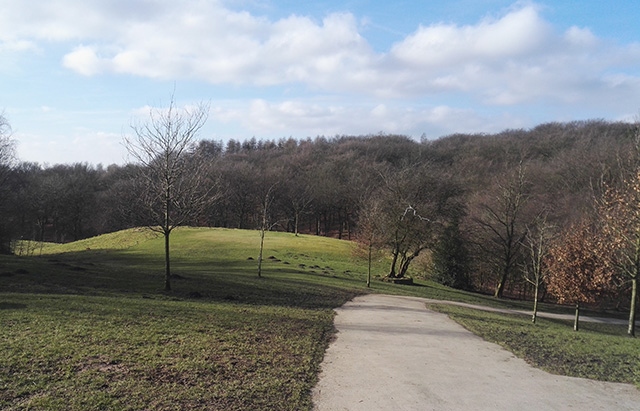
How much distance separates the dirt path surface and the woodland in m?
10.2

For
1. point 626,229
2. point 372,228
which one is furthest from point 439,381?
point 372,228

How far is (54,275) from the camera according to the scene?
18.5 meters

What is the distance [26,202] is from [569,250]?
66.9 m

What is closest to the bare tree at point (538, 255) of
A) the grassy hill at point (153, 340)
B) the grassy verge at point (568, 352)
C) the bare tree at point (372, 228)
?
the grassy verge at point (568, 352)

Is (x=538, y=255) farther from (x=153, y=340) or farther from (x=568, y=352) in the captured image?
(x=153, y=340)

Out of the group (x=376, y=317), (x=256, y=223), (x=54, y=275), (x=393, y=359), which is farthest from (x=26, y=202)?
(x=393, y=359)

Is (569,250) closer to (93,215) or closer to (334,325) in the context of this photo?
(334,325)

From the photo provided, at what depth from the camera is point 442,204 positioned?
131ft

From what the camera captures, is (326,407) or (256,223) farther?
(256,223)

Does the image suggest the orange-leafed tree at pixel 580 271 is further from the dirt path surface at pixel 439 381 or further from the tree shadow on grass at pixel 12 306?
the tree shadow on grass at pixel 12 306

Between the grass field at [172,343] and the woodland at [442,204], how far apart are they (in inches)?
184

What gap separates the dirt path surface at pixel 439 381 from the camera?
734 centimetres

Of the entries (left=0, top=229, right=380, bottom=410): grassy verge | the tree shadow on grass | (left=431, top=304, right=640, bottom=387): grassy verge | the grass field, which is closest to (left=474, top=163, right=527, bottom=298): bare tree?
the grass field

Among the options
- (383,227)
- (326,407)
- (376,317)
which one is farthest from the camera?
(383,227)
